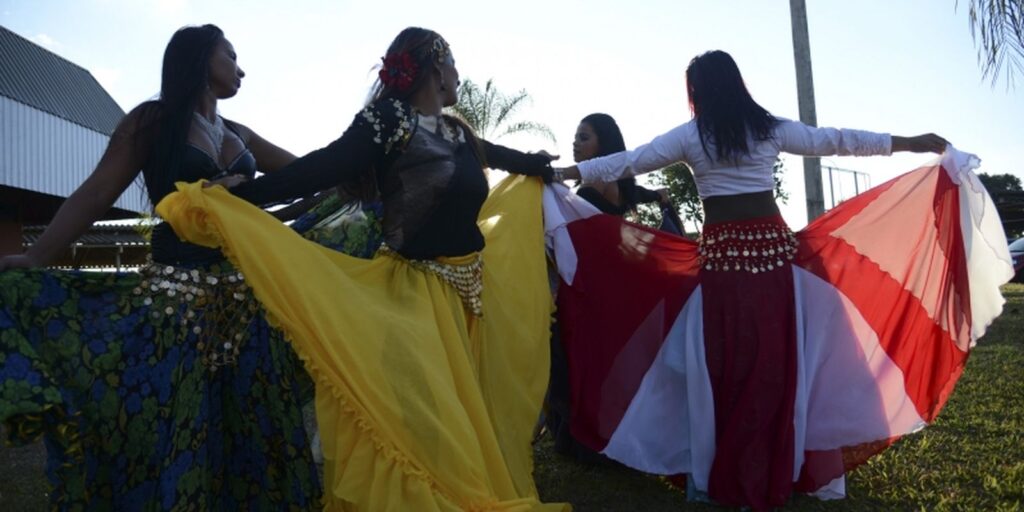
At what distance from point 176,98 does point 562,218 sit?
1.82 m

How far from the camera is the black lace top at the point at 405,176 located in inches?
105

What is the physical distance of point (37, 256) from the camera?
8.32 ft

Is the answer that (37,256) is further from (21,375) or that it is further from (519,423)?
(519,423)

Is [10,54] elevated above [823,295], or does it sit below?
above

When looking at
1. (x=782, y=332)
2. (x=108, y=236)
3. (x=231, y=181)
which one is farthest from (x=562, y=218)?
(x=108, y=236)

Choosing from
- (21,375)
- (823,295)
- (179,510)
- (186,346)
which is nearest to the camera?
(21,375)

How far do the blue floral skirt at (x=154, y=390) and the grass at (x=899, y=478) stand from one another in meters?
1.44

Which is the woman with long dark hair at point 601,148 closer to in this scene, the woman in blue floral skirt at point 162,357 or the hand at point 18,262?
the woman in blue floral skirt at point 162,357

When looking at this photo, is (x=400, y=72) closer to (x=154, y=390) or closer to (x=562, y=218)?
(x=562, y=218)

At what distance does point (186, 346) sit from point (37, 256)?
21.0 inches

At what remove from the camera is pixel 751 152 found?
11.5 ft

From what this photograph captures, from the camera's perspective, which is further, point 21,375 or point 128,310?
point 128,310

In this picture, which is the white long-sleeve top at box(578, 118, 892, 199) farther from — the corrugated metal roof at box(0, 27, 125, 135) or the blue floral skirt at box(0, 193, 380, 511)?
the corrugated metal roof at box(0, 27, 125, 135)

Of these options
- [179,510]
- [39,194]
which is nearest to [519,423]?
[179,510]
